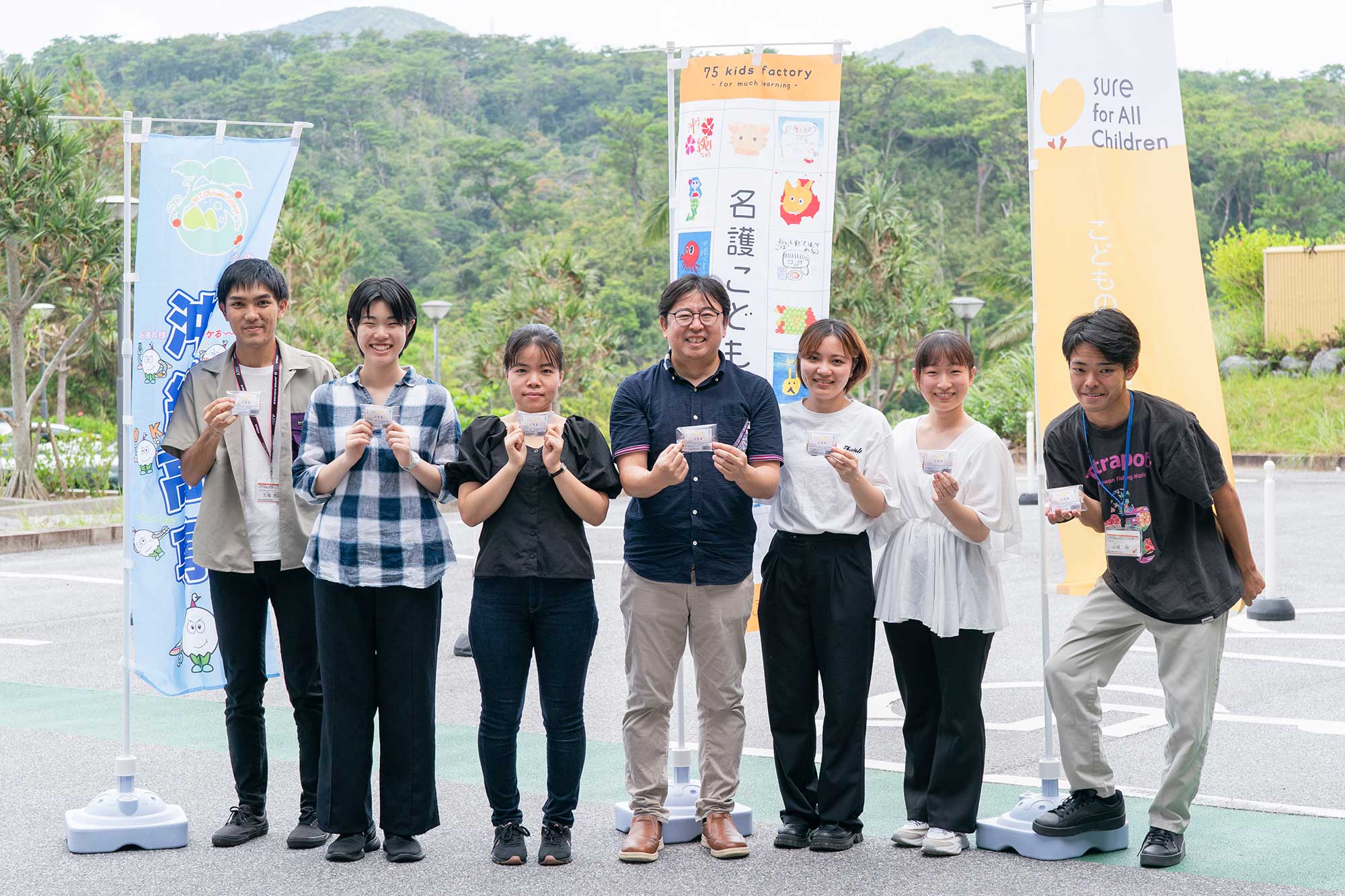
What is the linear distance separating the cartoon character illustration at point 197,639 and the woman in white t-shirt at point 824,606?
2.02 metres

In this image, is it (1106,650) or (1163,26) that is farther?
(1163,26)

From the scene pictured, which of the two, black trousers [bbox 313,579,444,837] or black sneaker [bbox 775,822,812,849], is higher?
black trousers [bbox 313,579,444,837]

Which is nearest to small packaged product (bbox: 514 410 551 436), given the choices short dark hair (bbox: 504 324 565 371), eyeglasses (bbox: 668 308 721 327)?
short dark hair (bbox: 504 324 565 371)

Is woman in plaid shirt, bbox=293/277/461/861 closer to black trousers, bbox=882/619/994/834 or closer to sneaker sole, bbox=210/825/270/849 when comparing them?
sneaker sole, bbox=210/825/270/849

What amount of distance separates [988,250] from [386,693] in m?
45.0

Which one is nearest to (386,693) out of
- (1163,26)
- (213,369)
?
(213,369)

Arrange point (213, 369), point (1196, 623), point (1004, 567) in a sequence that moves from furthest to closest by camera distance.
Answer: point (1004, 567)
point (213, 369)
point (1196, 623)

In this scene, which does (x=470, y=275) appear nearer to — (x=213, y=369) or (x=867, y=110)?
(x=867, y=110)

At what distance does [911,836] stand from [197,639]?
261 centimetres

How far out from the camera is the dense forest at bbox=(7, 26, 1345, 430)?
2827 cm

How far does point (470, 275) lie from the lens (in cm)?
5069

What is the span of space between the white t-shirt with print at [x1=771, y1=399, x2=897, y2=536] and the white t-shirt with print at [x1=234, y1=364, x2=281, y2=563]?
5.42 ft

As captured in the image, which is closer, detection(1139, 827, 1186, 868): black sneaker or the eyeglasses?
detection(1139, 827, 1186, 868): black sneaker

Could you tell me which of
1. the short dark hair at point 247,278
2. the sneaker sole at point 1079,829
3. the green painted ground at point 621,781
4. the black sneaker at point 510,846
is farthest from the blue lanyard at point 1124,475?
the short dark hair at point 247,278
